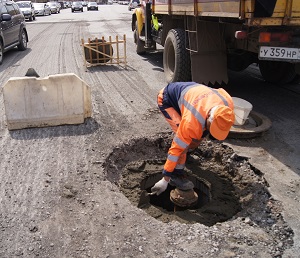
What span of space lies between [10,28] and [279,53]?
917 cm

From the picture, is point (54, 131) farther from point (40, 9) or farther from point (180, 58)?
point (40, 9)

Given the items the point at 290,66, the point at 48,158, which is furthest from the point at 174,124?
the point at 290,66

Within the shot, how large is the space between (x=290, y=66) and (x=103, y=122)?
449 cm

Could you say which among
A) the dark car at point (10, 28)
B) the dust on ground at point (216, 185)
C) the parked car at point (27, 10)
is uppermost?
the parked car at point (27, 10)

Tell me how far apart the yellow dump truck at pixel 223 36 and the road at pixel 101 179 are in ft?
2.64

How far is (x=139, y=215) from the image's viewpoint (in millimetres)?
3236

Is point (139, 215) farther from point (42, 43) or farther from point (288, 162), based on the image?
point (42, 43)

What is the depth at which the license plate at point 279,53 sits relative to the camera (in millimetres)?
4297

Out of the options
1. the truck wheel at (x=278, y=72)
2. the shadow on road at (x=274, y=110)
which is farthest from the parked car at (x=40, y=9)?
the truck wheel at (x=278, y=72)

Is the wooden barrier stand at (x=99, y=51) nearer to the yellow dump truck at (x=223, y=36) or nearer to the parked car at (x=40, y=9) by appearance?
the yellow dump truck at (x=223, y=36)

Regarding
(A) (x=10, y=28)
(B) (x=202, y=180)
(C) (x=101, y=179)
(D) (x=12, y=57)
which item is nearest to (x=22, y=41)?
(D) (x=12, y=57)

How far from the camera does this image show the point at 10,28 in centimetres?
1065

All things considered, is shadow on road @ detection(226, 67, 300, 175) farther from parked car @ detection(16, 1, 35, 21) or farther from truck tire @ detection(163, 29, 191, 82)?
parked car @ detection(16, 1, 35, 21)

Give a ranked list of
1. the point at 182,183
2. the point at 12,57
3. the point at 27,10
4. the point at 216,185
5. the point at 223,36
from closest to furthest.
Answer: the point at 182,183
the point at 216,185
the point at 223,36
the point at 12,57
the point at 27,10
